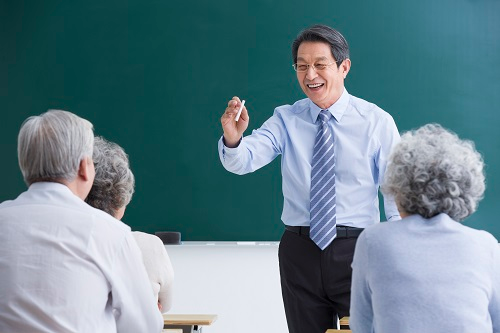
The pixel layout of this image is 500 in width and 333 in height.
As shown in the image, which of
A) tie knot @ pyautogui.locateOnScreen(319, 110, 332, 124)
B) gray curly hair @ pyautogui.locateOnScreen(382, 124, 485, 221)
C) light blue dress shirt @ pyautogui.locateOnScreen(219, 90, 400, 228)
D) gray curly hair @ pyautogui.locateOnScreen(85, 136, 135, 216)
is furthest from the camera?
tie knot @ pyautogui.locateOnScreen(319, 110, 332, 124)

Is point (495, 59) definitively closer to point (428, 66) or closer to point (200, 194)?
point (428, 66)

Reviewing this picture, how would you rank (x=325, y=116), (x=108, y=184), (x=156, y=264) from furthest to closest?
(x=325, y=116) < (x=156, y=264) < (x=108, y=184)

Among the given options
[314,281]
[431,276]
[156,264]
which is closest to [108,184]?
[156,264]

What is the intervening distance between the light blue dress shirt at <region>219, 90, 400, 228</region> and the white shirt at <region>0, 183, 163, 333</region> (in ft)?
3.55

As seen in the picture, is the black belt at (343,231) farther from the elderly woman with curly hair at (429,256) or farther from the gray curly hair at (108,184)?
the elderly woman with curly hair at (429,256)

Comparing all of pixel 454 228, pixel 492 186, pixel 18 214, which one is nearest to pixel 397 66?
pixel 492 186

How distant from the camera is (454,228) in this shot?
6.19 ft

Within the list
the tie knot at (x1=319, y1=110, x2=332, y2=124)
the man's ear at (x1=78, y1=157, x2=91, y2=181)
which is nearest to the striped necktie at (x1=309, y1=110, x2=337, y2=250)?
the tie knot at (x1=319, y1=110, x2=332, y2=124)

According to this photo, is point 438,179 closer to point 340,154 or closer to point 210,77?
point 340,154

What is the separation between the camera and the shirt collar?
10.1 ft

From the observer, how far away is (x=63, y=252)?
1.86m

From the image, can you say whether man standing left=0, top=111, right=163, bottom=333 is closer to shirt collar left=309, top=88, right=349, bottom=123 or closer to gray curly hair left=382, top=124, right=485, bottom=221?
gray curly hair left=382, top=124, right=485, bottom=221

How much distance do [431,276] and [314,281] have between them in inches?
41.8

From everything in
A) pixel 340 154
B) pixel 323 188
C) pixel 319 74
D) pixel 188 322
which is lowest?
pixel 188 322
